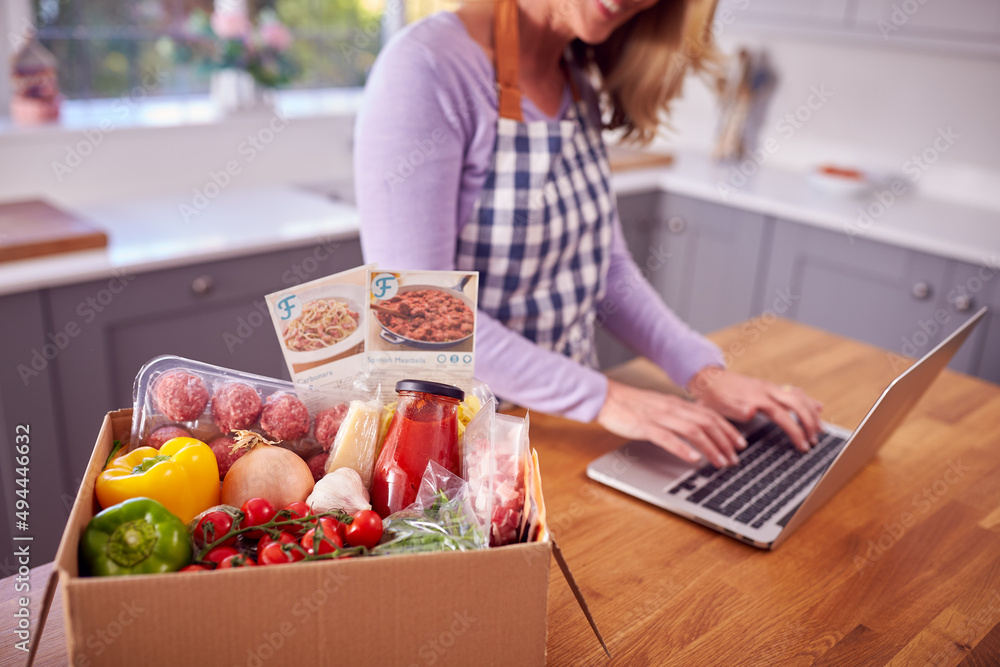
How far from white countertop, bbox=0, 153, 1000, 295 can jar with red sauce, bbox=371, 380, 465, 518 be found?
1.25 meters

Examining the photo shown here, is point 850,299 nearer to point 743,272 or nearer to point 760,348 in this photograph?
point 743,272

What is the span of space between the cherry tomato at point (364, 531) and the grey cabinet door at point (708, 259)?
86.7 inches

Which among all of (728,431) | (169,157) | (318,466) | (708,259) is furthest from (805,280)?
(318,466)

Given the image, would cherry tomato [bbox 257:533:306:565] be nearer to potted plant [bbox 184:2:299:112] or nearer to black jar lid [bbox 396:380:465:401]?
black jar lid [bbox 396:380:465:401]

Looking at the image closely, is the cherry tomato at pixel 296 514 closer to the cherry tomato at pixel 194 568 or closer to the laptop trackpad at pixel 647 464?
the cherry tomato at pixel 194 568

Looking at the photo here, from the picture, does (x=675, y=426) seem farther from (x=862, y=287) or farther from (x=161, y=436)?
(x=862, y=287)

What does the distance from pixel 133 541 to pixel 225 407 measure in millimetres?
169

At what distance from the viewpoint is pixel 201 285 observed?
6.07 ft

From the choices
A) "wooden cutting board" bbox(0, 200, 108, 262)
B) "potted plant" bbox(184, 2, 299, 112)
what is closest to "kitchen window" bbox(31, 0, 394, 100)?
"potted plant" bbox(184, 2, 299, 112)

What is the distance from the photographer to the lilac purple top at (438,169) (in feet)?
3.49

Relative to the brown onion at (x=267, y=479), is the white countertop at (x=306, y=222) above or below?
below

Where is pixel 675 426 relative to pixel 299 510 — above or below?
below

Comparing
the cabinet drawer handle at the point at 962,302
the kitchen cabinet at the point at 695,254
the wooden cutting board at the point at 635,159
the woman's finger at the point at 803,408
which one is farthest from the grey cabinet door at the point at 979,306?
the woman's finger at the point at 803,408

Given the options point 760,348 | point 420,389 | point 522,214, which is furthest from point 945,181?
point 420,389
